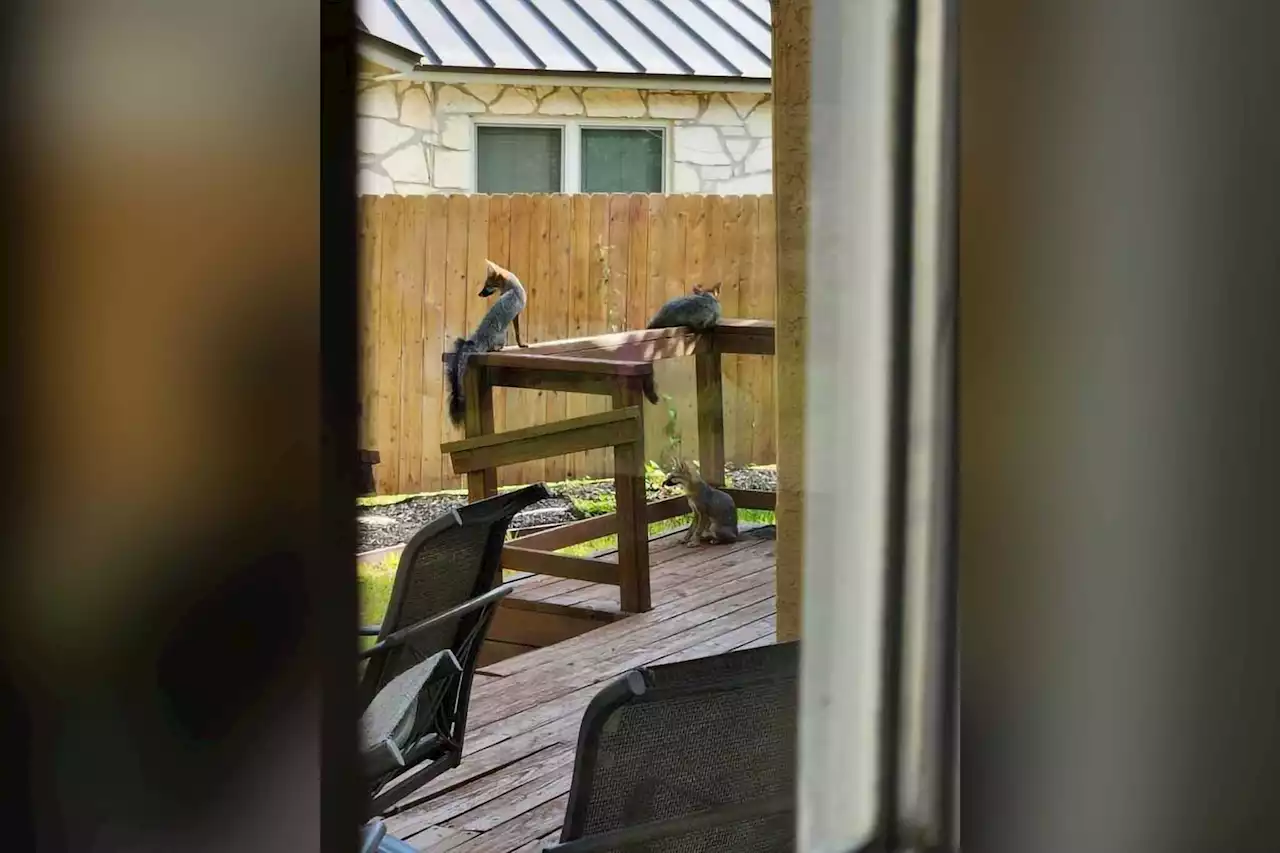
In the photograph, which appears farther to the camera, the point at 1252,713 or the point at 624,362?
the point at 624,362

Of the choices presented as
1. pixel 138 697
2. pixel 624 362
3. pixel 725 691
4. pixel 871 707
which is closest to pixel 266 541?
pixel 138 697

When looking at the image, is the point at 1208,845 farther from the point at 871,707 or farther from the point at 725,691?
the point at 725,691

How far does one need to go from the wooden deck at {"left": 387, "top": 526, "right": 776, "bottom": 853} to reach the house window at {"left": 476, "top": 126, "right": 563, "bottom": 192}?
1.44 metres

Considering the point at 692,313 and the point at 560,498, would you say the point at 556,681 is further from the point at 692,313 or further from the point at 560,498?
the point at 692,313

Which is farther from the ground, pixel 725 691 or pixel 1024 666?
pixel 1024 666

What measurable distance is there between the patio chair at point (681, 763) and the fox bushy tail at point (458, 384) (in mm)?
2539

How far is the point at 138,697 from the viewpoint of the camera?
275 millimetres

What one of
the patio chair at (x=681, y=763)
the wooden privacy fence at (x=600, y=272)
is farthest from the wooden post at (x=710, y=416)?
the patio chair at (x=681, y=763)

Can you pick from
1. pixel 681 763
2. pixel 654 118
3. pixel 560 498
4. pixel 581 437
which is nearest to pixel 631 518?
pixel 581 437

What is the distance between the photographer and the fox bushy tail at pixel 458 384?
373 cm

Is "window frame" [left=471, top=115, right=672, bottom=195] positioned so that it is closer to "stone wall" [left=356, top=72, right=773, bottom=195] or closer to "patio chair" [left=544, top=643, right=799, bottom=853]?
"stone wall" [left=356, top=72, right=773, bottom=195]

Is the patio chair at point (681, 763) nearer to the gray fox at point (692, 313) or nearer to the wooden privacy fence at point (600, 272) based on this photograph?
the wooden privacy fence at point (600, 272)

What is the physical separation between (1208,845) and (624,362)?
3.37 m

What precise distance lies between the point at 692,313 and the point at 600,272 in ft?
1.78
